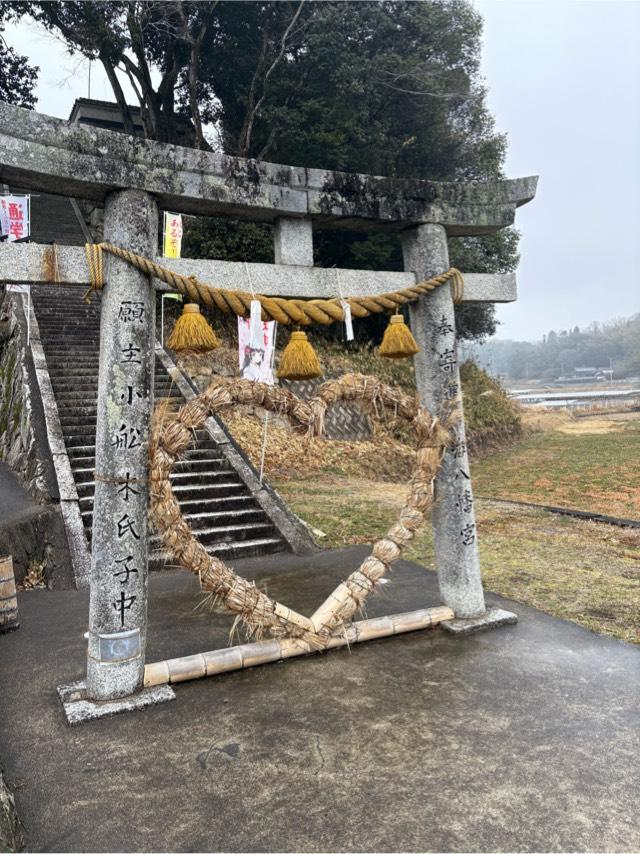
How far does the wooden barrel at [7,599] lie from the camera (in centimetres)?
505

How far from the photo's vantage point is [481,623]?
4.85 meters

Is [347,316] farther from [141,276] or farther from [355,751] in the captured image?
[355,751]

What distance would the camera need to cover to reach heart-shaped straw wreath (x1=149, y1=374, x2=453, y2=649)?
12.9 feet

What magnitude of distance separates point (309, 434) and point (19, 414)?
25.6 feet

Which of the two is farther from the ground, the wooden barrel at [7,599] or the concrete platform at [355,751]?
the wooden barrel at [7,599]

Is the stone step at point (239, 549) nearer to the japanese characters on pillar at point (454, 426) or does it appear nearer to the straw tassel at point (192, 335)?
the japanese characters on pillar at point (454, 426)

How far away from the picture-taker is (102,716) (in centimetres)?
364

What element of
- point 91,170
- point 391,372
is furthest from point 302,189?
point 391,372

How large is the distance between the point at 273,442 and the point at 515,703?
32.7ft

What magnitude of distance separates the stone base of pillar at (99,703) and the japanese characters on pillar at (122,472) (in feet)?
0.20

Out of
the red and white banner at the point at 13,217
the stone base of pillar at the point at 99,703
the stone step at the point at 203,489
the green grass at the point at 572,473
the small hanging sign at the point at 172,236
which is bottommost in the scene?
the green grass at the point at 572,473

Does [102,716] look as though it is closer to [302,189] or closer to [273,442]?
[302,189]

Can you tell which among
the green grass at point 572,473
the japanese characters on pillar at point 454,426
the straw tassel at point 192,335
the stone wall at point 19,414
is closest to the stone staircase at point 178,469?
the stone wall at point 19,414

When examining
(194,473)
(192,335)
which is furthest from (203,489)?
(192,335)
